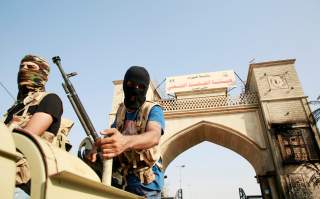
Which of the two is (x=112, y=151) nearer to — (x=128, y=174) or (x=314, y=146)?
(x=128, y=174)

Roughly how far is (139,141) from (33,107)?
735mm

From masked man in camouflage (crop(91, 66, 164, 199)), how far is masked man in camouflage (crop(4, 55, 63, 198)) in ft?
1.15

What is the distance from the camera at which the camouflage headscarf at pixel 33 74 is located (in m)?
1.76

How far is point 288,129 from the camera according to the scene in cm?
1032

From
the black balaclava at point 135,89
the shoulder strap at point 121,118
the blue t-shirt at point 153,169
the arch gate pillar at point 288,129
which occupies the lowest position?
the blue t-shirt at point 153,169

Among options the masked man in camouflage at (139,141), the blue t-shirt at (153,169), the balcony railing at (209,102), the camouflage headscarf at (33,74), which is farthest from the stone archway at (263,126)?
the camouflage headscarf at (33,74)

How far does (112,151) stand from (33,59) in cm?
108

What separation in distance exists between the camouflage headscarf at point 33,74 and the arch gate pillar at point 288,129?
32.8 feet

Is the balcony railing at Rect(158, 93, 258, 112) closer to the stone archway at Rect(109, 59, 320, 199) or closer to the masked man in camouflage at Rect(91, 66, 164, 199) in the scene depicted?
the stone archway at Rect(109, 59, 320, 199)

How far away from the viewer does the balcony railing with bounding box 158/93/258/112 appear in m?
11.8

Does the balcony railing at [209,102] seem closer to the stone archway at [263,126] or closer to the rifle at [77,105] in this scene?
the stone archway at [263,126]

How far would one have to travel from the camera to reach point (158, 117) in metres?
1.67

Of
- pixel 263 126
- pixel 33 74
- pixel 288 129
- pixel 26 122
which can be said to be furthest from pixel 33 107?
pixel 263 126

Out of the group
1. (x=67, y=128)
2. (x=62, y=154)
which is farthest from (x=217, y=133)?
(x=62, y=154)
